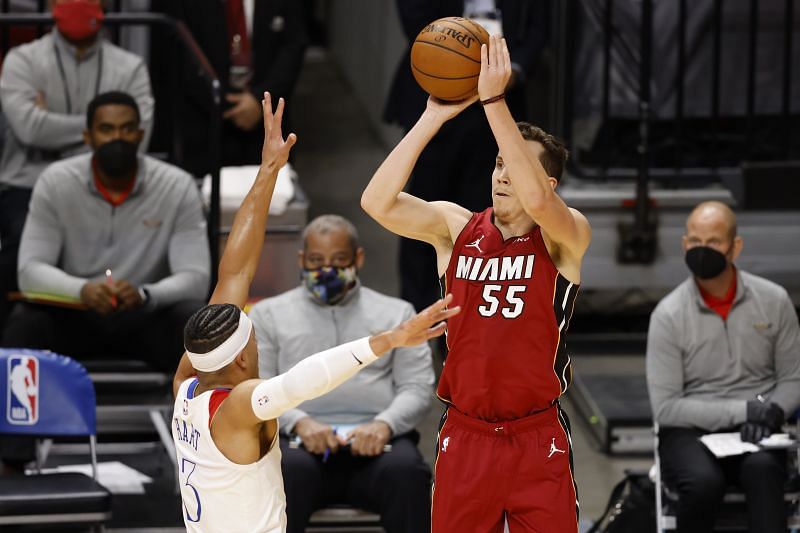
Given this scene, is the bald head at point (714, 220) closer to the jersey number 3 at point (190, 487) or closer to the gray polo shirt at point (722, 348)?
the gray polo shirt at point (722, 348)

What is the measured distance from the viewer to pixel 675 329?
6422 mm

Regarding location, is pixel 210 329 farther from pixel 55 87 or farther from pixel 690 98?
pixel 690 98

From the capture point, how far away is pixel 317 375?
4.04m

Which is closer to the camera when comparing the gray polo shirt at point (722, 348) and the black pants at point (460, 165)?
the gray polo shirt at point (722, 348)

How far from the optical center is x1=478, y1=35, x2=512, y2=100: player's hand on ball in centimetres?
436

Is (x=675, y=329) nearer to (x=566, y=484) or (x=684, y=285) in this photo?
(x=684, y=285)

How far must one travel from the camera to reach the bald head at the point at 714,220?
6.38 metres

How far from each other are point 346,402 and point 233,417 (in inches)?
84.0

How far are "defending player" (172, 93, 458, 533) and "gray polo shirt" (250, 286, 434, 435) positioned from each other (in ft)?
6.01

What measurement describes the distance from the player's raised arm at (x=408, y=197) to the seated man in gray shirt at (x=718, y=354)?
6.18 ft

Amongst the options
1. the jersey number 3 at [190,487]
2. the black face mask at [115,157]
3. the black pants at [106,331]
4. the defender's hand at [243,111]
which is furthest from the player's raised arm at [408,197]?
the defender's hand at [243,111]

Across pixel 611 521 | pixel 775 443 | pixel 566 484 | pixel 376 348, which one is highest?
pixel 376 348

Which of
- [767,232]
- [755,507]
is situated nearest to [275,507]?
[755,507]

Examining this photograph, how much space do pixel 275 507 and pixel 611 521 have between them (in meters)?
2.43
